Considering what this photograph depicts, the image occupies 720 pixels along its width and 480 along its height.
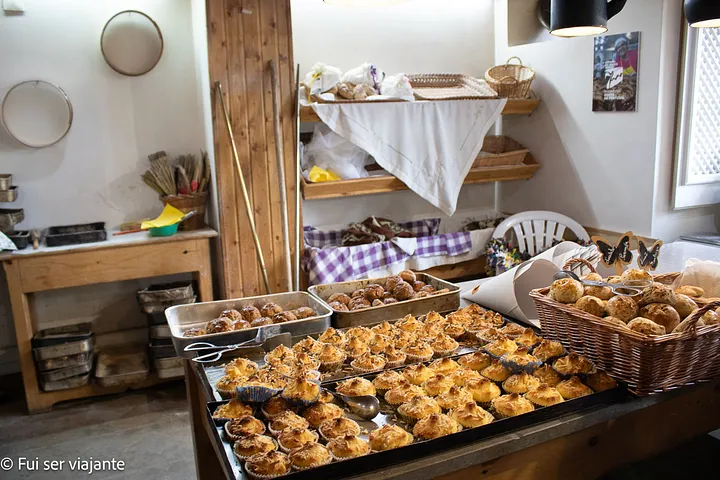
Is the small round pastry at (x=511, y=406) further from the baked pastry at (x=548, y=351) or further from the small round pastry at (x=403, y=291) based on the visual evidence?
the small round pastry at (x=403, y=291)

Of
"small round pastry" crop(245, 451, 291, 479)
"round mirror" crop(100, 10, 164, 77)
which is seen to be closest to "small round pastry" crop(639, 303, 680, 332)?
"small round pastry" crop(245, 451, 291, 479)

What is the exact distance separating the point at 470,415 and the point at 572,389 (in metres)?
0.30

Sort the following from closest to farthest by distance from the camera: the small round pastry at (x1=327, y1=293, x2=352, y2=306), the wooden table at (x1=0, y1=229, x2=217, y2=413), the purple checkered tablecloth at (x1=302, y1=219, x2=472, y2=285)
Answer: the small round pastry at (x1=327, y1=293, x2=352, y2=306) < the wooden table at (x1=0, y1=229, x2=217, y2=413) < the purple checkered tablecloth at (x1=302, y1=219, x2=472, y2=285)

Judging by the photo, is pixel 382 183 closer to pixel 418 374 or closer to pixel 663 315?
pixel 418 374

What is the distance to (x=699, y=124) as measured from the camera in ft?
12.2

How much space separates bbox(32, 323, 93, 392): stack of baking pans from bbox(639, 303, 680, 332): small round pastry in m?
3.14

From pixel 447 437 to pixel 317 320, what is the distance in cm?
80

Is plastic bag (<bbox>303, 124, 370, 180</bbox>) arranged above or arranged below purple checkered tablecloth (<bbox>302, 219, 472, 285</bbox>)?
above

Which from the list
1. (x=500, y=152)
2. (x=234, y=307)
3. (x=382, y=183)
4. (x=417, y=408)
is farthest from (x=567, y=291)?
(x=500, y=152)

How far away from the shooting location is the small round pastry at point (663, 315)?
150 cm

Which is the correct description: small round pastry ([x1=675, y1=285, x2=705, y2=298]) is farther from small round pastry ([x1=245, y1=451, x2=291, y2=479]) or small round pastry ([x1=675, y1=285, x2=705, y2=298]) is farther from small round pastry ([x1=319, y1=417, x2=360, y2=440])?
small round pastry ([x1=245, y1=451, x2=291, y2=479])

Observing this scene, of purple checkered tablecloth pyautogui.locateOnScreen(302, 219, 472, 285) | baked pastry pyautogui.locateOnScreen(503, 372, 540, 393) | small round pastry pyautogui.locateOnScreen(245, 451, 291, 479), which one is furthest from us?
purple checkered tablecloth pyautogui.locateOnScreen(302, 219, 472, 285)

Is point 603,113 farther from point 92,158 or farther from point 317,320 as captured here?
point 92,158

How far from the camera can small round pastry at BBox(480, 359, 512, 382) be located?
1.61 metres
